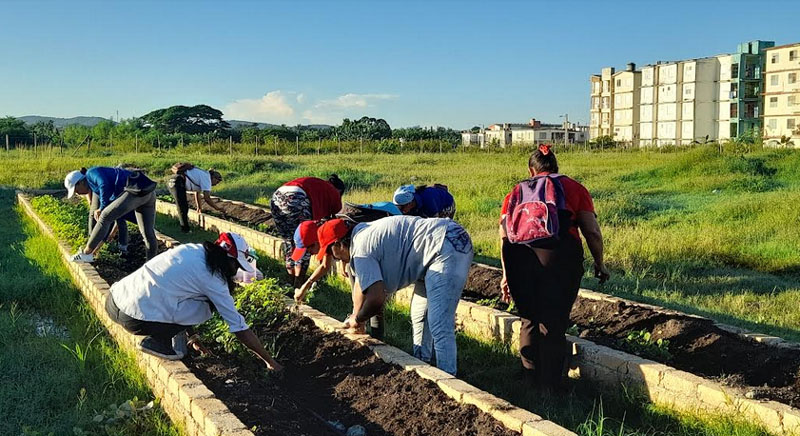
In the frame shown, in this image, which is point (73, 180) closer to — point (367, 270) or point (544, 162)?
point (367, 270)

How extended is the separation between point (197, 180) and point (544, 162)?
28.7 feet

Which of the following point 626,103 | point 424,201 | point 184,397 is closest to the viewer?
point 184,397

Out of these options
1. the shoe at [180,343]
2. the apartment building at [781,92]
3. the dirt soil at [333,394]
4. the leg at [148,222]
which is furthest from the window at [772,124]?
the shoe at [180,343]

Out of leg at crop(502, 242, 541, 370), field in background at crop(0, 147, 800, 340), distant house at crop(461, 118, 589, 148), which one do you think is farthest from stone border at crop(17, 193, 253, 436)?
distant house at crop(461, 118, 589, 148)

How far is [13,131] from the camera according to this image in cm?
4609

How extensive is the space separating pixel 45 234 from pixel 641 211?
31.2 ft

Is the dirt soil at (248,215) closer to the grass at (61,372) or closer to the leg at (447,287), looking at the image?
the grass at (61,372)

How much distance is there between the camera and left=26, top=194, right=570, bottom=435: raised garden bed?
3697 millimetres

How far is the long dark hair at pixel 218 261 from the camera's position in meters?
4.20

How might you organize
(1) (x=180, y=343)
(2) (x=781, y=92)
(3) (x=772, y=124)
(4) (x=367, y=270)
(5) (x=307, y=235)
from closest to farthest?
1. (4) (x=367, y=270)
2. (5) (x=307, y=235)
3. (1) (x=180, y=343)
4. (2) (x=781, y=92)
5. (3) (x=772, y=124)

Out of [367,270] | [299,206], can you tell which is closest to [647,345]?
[367,270]

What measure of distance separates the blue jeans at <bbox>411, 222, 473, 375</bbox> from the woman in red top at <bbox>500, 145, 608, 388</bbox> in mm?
371

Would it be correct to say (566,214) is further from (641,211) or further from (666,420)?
(641,211)

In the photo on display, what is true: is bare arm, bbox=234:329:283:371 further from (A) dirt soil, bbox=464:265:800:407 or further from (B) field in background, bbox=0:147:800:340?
(B) field in background, bbox=0:147:800:340
